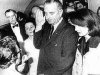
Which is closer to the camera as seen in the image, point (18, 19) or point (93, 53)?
point (93, 53)

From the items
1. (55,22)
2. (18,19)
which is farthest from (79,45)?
(18,19)

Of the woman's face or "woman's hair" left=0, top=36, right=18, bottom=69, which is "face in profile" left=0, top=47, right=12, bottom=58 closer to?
"woman's hair" left=0, top=36, right=18, bottom=69

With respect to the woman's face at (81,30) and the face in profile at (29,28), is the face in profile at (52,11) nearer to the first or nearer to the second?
the woman's face at (81,30)

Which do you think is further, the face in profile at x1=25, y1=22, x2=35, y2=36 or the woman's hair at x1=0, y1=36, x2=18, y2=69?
the face in profile at x1=25, y1=22, x2=35, y2=36

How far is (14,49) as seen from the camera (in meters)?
1.33

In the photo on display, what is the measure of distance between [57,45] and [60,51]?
0.04 metres

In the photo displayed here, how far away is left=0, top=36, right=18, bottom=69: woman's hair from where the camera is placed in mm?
1301

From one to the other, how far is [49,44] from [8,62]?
29 centimetres

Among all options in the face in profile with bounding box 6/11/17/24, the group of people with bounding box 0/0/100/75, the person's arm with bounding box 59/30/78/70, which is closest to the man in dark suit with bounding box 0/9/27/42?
the face in profile with bounding box 6/11/17/24

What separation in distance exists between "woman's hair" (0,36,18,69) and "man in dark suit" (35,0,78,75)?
0.18 meters

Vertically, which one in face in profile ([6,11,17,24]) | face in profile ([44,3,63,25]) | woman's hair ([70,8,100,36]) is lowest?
face in profile ([6,11,17,24])

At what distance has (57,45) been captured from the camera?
1286 mm

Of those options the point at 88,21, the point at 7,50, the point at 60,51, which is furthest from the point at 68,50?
the point at 7,50

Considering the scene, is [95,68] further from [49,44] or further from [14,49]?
[14,49]
